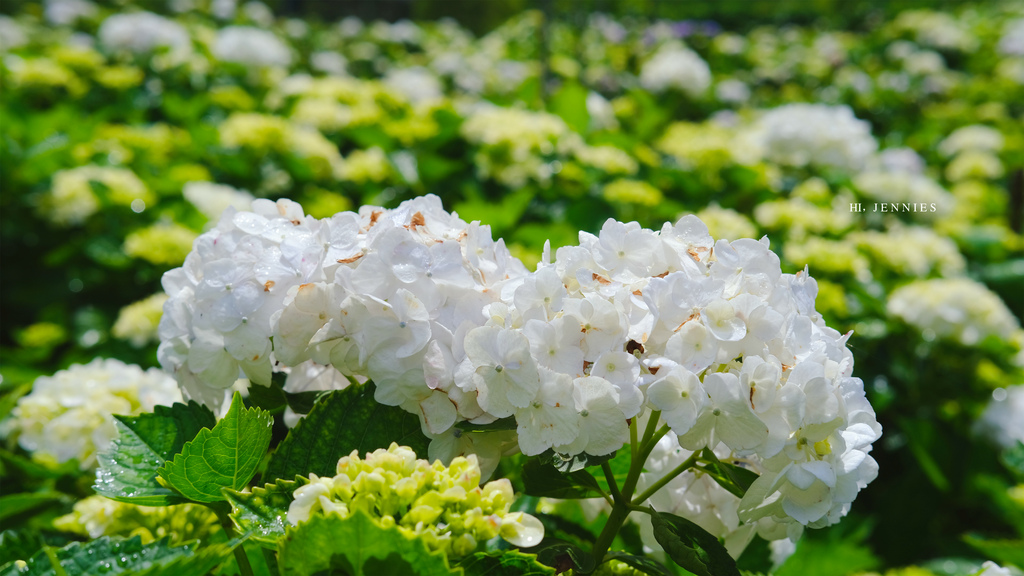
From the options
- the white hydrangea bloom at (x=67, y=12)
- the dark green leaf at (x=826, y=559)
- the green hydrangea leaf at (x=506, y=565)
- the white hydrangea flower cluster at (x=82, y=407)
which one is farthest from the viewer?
the white hydrangea bloom at (x=67, y=12)

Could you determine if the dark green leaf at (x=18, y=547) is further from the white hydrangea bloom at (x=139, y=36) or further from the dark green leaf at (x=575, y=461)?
the white hydrangea bloom at (x=139, y=36)

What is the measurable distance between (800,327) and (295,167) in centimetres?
247

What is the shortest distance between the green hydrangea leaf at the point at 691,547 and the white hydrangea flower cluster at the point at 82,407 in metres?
0.91

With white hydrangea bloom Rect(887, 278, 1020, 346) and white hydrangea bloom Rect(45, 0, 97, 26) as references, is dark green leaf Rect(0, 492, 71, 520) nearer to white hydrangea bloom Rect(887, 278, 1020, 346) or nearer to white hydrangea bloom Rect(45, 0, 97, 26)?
white hydrangea bloom Rect(887, 278, 1020, 346)

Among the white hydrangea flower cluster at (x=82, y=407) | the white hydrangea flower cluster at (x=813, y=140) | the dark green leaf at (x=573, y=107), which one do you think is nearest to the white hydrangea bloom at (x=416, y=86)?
the dark green leaf at (x=573, y=107)

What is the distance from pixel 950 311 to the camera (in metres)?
2.52

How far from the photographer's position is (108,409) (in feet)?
4.67

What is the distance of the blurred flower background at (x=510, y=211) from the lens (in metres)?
1.85

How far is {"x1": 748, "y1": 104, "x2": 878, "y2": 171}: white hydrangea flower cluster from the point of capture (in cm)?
349

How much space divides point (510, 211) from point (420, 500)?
5.65 ft

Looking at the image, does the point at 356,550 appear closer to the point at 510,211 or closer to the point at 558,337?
the point at 558,337

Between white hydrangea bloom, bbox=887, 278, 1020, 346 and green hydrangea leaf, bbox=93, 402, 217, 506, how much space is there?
2271 millimetres

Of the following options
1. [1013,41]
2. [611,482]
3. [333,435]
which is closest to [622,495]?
[611,482]

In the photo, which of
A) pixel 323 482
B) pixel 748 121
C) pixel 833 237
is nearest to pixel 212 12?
pixel 748 121
